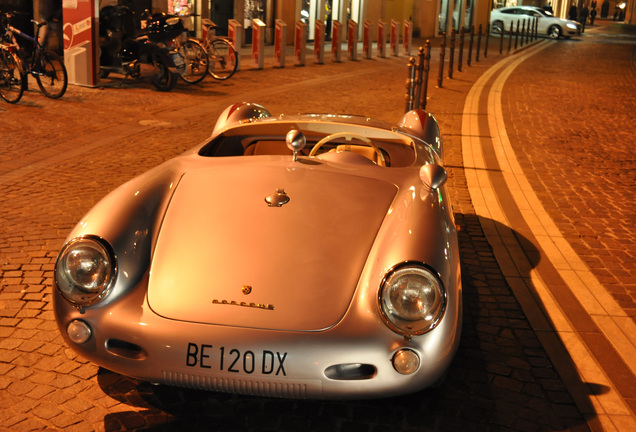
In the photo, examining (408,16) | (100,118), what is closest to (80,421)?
(100,118)

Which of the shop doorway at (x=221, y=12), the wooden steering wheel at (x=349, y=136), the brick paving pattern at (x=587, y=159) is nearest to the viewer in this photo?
the wooden steering wheel at (x=349, y=136)

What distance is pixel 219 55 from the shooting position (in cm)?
1603

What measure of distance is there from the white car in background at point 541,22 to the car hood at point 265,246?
4083 cm

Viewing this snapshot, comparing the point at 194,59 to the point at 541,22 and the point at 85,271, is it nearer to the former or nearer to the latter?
the point at 85,271

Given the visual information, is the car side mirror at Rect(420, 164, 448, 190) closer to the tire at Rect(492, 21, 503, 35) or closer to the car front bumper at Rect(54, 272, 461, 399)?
the car front bumper at Rect(54, 272, 461, 399)

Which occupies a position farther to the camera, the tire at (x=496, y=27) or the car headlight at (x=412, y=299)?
the tire at (x=496, y=27)

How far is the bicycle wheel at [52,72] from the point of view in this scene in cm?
1179

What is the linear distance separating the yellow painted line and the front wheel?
121 feet

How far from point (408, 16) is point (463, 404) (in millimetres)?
37499

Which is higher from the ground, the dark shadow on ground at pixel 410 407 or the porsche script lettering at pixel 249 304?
the porsche script lettering at pixel 249 304

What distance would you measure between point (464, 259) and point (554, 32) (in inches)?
1605

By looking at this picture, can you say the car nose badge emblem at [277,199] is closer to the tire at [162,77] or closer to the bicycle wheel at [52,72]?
the bicycle wheel at [52,72]

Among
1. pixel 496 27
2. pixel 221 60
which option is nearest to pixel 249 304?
pixel 221 60

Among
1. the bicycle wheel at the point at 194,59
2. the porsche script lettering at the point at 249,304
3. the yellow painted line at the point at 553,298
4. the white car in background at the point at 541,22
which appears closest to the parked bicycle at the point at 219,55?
the bicycle wheel at the point at 194,59
